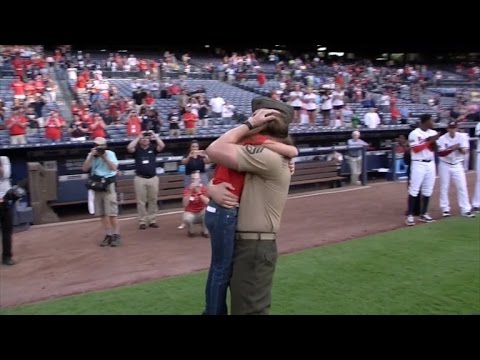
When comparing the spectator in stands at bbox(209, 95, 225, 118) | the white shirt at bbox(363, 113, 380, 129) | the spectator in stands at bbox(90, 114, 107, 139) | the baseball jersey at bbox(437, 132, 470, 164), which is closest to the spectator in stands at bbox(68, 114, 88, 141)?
the spectator in stands at bbox(90, 114, 107, 139)

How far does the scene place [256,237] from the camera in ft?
8.57

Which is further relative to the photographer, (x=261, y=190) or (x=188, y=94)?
(x=188, y=94)

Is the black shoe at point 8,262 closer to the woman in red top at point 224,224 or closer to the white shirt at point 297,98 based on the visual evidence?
the woman in red top at point 224,224

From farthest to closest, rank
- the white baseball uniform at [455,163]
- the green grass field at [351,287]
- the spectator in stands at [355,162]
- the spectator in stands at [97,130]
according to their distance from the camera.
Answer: the spectator in stands at [355,162] → the spectator in stands at [97,130] → the white baseball uniform at [455,163] → the green grass field at [351,287]

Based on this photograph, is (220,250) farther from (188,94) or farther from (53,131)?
(188,94)

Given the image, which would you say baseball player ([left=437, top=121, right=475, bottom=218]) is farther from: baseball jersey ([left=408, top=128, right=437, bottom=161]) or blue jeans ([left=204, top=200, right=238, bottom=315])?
blue jeans ([left=204, top=200, right=238, bottom=315])

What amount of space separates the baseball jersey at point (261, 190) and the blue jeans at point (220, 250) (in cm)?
7

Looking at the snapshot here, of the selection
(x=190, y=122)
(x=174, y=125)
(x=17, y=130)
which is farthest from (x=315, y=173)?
(x=17, y=130)

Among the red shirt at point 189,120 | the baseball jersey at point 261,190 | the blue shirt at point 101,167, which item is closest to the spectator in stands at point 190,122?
the red shirt at point 189,120

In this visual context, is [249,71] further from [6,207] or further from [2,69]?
[6,207]

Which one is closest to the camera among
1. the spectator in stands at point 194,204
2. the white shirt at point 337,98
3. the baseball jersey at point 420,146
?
the spectator in stands at point 194,204

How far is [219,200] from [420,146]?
19.5 ft

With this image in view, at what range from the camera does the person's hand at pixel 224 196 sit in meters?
2.57

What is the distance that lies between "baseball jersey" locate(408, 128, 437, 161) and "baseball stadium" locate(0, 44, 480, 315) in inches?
0.9
